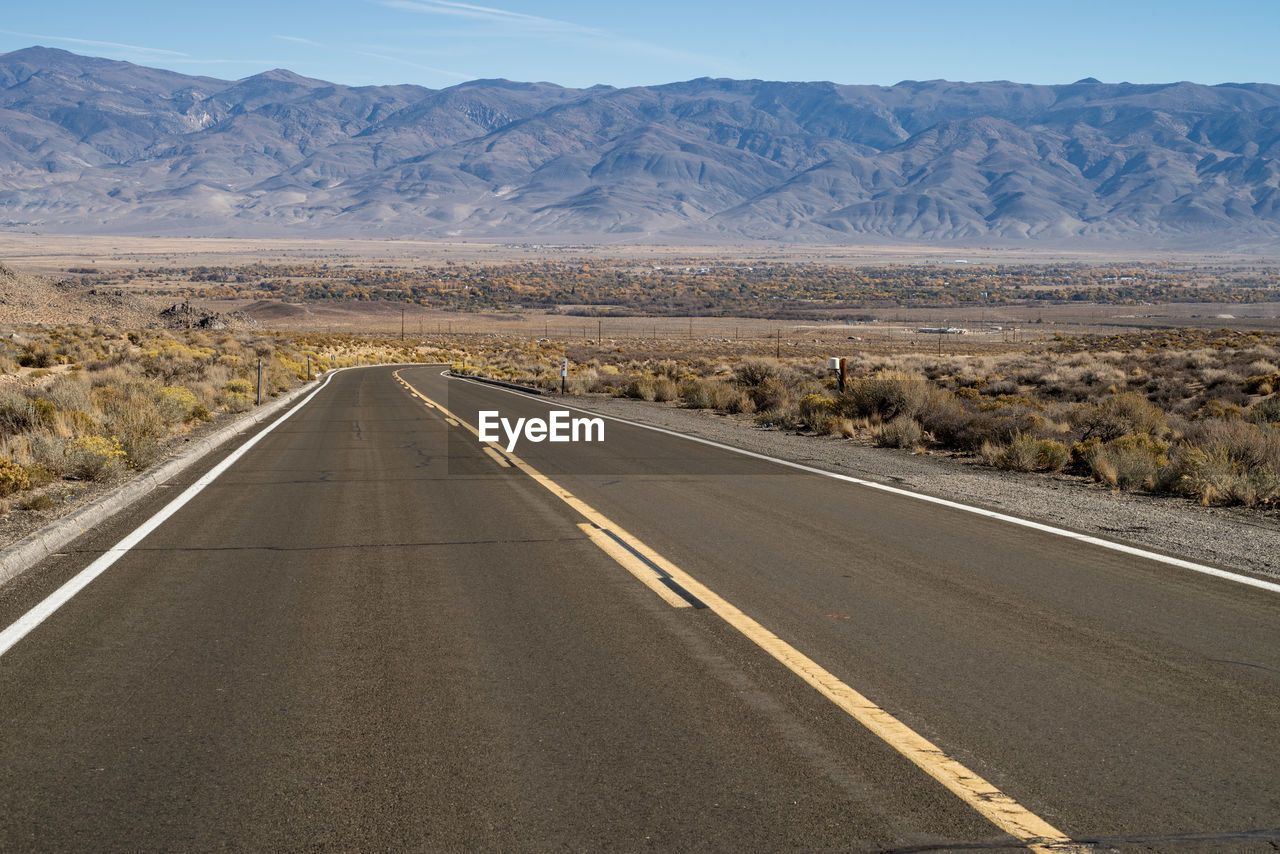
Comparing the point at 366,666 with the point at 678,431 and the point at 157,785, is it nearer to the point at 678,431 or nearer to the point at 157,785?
the point at 157,785

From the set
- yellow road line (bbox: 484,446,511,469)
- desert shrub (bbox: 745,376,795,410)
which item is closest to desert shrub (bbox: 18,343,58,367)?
desert shrub (bbox: 745,376,795,410)

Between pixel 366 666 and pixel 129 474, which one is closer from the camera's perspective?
pixel 366 666

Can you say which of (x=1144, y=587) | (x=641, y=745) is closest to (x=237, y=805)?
(x=641, y=745)

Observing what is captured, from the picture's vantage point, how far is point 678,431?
72.6ft

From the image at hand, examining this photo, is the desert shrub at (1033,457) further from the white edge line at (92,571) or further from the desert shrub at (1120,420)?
the white edge line at (92,571)

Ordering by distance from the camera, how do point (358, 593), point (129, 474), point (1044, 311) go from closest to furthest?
point (358, 593) → point (129, 474) → point (1044, 311)

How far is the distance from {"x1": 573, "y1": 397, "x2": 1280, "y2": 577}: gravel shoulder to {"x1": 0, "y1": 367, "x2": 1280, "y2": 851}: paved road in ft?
3.54

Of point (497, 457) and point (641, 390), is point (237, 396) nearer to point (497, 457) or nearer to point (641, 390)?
point (641, 390)

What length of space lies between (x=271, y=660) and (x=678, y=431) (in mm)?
16089

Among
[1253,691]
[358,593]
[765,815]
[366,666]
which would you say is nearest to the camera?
[765,815]

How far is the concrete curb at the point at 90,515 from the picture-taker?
8.65 meters

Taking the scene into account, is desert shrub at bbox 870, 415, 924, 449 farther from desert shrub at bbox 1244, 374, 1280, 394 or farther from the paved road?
desert shrub at bbox 1244, 374, 1280, 394

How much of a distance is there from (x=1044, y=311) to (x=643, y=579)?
120417 millimetres

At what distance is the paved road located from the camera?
436cm
